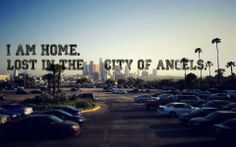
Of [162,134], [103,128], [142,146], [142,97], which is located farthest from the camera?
[142,97]

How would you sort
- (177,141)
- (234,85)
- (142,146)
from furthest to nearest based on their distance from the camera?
(234,85) → (177,141) → (142,146)

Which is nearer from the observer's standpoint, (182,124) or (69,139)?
(69,139)

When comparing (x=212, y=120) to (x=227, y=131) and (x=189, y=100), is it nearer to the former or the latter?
(x=227, y=131)

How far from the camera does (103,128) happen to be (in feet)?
66.1

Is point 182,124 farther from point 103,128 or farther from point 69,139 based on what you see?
point 69,139

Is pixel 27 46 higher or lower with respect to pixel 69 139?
higher

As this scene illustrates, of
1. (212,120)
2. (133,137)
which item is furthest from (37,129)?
(212,120)

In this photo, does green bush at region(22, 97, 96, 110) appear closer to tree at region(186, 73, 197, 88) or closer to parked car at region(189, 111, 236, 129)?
parked car at region(189, 111, 236, 129)

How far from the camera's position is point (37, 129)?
1631 centimetres

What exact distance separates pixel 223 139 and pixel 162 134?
13.6 ft

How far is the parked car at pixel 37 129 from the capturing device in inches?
641

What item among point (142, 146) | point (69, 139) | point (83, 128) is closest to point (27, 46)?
point (83, 128)

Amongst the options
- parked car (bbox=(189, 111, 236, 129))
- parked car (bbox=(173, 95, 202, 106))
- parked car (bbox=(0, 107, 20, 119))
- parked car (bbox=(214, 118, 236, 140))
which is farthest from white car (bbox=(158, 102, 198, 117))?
parked car (bbox=(0, 107, 20, 119))

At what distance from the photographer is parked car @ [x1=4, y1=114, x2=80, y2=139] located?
53.4 ft
